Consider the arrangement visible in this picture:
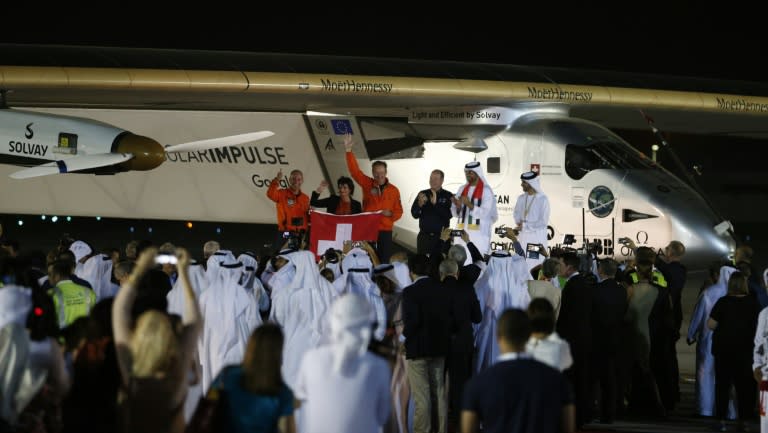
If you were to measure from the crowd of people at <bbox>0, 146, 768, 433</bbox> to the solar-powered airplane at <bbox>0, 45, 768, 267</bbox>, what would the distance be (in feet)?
8.13

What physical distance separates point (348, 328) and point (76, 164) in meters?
10.2

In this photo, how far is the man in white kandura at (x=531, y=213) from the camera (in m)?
15.9

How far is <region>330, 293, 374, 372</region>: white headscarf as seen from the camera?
5934 millimetres

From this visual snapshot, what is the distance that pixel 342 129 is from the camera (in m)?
22.3

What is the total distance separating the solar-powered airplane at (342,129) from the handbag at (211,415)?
10568 millimetres

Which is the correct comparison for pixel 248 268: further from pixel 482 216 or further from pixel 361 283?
pixel 482 216

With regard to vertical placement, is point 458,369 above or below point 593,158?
below

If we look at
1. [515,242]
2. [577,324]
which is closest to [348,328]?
[577,324]

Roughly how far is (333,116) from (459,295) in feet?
39.0

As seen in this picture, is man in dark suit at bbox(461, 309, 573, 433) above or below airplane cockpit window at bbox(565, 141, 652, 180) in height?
below

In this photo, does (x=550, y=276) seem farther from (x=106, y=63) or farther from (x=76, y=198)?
(x=76, y=198)

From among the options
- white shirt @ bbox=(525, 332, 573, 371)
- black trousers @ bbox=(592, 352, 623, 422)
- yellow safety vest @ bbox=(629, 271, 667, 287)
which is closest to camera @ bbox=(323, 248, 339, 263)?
black trousers @ bbox=(592, 352, 623, 422)

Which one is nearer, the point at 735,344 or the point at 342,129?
the point at 735,344

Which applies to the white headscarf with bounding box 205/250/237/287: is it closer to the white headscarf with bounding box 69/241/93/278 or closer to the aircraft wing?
the white headscarf with bounding box 69/241/93/278
